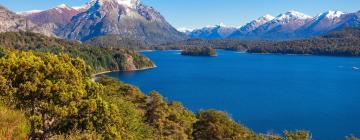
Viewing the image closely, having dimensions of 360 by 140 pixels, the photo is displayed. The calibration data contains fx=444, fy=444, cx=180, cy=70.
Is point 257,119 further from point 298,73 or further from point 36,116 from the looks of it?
point 298,73

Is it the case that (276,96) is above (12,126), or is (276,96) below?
below

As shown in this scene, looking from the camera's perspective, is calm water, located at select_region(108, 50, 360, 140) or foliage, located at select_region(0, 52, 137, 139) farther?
calm water, located at select_region(108, 50, 360, 140)

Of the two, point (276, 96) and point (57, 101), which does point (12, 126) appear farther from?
point (276, 96)

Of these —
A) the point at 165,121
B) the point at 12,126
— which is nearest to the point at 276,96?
the point at 165,121

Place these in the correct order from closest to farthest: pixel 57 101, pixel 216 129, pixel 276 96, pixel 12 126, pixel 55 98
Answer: pixel 12 126 → pixel 57 101 → pixel 55 98 → pixel 216 129 → pixel 276 96

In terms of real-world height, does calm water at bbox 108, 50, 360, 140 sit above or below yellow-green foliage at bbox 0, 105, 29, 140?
below

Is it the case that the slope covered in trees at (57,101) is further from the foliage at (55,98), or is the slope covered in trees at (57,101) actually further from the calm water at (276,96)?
the calm water at (276,96)

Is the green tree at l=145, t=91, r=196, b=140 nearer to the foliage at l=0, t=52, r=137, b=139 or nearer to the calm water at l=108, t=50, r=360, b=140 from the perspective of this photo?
the foliage at l=0, t=52, r=137, b=139

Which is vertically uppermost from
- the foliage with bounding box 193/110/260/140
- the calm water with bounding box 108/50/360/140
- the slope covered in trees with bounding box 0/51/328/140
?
the slope covered in trees with bounding box 0/51/328/140

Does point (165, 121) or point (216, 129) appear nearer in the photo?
point (165, 121)

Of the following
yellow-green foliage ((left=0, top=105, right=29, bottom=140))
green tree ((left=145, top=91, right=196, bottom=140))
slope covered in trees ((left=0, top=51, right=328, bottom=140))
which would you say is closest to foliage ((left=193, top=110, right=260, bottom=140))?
green tree ((left=145, top=91, right=196, bottom=140))

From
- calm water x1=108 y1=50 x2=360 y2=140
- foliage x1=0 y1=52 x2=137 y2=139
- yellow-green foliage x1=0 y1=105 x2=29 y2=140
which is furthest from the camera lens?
calm water x1=108 y1=50 x2=360 y2=140

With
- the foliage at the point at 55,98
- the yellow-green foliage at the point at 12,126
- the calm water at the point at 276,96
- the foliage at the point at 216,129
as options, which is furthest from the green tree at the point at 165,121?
the calm water at the point at 276,96
